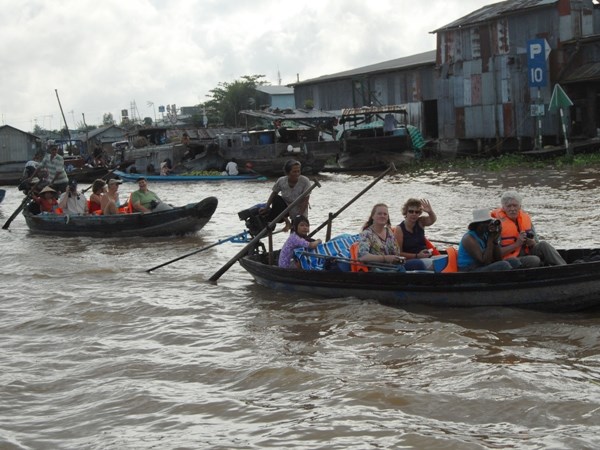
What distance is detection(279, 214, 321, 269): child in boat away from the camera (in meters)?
9.16

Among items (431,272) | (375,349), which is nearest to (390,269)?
(431,272)

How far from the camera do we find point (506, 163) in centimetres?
2684

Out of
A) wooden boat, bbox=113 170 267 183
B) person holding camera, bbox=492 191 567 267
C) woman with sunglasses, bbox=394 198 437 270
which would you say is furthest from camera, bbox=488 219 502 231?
wooden boat, bbox=113 170 267 183

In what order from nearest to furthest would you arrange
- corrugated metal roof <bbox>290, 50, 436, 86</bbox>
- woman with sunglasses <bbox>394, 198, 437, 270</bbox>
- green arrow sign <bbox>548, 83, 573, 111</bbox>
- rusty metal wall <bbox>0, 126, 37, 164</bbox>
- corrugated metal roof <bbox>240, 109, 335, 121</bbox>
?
woman with sunglasses <bbox>394, 198, 437, 270</bbox>
green arrow sign <bbox>548, 83, 573, 111</bbox>
corrugated metal roof <bbox>240, 109, 335, 121</bbox>
corrugated metal roof <bbox>290, 50, 436, 86</bbox>
rusty metal wall <bbox>0, 126, 37, 164</bbox>

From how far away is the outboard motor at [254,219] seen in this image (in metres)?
10.9

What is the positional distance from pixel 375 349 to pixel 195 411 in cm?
200

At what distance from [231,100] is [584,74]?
34.2m

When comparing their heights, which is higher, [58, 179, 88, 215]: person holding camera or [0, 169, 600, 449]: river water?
[58, 179, 88, 215]: person holding camera

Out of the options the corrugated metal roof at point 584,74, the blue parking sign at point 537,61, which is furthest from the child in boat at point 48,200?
the corrugated metal roof at point 584,74

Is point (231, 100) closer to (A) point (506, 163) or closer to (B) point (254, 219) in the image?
A: (A) point (506, 163)

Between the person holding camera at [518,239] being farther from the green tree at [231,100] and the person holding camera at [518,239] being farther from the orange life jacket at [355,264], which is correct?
the green tree at [231,100]

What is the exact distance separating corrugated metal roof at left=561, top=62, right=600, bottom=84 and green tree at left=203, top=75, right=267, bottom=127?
98.8 feet

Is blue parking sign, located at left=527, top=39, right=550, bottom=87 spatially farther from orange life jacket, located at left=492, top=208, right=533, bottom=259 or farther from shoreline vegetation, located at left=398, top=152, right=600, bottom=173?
Answer: orange life jacket, located at left=492, top=208, right=533, bottom=259

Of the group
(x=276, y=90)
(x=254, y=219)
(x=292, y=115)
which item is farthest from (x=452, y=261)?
(x=276, y=90)
